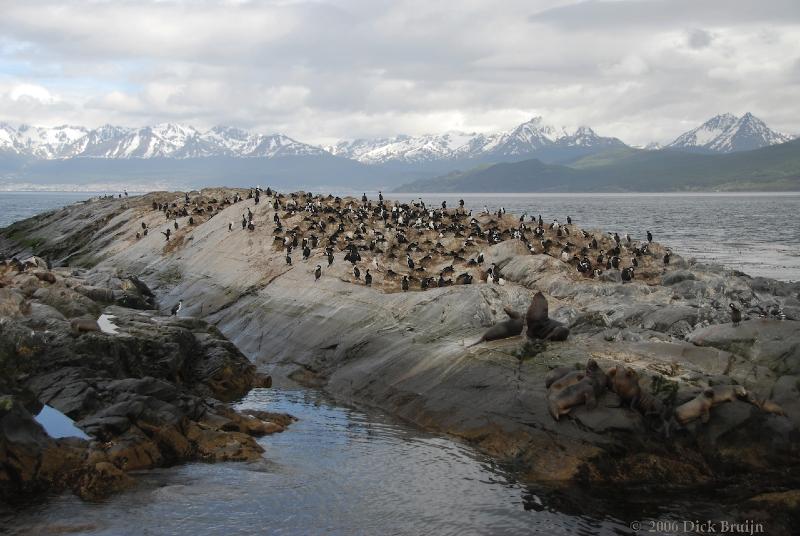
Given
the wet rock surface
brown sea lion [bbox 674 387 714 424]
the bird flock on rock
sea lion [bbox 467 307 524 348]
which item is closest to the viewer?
the wet rock surface

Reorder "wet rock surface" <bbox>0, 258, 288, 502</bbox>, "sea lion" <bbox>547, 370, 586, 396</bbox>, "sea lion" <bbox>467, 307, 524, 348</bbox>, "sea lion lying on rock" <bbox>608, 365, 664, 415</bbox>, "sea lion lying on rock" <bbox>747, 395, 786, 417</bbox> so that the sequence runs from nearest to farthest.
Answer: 1. "wet rock surface" <bbox>0, 258, 288, 502</bbox>
2. "sea lion lying on rock" <bbox>747, 395, 786, 417</bbox>
3. "sea lion lying on rock" <bbox>608, 365, 664, 415</bbox>
4. "sea lion" <bbox>547, 370, 586, 396</bbox>
5. "sea lion" <bbox>467, 307, 524, 348</bbox>

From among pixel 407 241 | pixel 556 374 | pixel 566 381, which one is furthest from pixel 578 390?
pixel 407 241

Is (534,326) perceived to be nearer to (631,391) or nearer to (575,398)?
(575,398)

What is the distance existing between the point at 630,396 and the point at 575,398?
1111 millimetres

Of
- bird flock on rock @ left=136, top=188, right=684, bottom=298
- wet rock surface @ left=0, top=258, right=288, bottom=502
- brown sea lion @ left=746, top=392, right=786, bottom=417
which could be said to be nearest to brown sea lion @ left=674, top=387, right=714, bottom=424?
brown sea lion @ left=746, top=392, right=786, bottom=417

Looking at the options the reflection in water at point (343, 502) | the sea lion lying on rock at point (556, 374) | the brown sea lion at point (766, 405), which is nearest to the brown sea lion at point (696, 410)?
the brown sea lion at point (766, 405)

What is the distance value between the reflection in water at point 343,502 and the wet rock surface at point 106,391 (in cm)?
66

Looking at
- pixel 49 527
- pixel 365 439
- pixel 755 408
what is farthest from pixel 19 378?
pixel 755 408

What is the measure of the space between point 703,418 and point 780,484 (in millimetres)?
1787

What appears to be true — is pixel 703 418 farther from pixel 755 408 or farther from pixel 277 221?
pixel 277 221

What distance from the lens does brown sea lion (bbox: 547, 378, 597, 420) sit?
631 inches

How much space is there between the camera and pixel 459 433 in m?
17.7

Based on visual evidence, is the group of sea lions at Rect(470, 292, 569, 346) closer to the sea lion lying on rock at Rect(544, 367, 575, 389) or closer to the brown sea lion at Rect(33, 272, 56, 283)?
the sea lion lying on rock at Rect(544, 367, 575, 389)

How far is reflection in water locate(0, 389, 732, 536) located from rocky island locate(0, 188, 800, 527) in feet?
2.26
